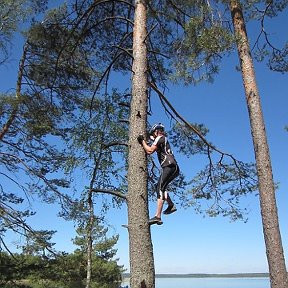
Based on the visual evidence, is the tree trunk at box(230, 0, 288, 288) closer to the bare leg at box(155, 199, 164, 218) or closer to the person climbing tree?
the person climbing tree

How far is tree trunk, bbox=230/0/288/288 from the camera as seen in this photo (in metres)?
6.57

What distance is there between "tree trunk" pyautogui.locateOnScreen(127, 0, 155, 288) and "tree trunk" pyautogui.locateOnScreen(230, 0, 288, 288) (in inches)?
101

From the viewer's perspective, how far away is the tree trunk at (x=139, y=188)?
394 cm

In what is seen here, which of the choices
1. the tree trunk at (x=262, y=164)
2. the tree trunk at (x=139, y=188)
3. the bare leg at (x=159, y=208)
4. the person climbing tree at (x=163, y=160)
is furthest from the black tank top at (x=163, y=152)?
the tree trunk at (x=262, y=164)

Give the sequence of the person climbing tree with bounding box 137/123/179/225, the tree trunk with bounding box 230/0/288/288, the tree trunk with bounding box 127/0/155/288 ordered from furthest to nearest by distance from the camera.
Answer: the tree trunk with bounding box 230/0/288/288, the person climbing tree with bounding box 137/123/179/225, the tree trunk with bounding box 127/0/155/288

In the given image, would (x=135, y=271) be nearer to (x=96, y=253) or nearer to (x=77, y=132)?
(x=77, y=132)

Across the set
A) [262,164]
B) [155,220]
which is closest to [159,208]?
[155,220]

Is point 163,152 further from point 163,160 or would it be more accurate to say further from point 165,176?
point 165,176

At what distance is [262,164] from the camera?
710 centimetres

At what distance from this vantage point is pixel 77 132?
22.4 feet

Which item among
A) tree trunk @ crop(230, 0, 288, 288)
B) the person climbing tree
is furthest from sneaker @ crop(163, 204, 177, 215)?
tree trunk @ crop(230, 0, 288, 288)

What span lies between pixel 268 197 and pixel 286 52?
331cm

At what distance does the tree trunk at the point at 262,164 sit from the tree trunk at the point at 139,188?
257cm

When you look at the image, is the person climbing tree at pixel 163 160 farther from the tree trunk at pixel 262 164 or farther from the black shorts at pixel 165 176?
the tree trunk at pixel 262 164
